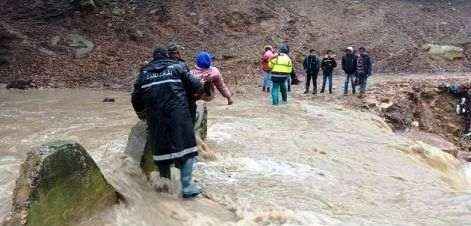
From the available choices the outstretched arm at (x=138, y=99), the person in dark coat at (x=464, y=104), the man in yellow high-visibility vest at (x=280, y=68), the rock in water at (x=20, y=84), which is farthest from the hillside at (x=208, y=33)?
the outstretched arm at (x=138, y=99)

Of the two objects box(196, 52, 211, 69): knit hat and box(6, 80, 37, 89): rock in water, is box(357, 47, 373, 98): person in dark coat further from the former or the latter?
box(6, 80, 37, 89): rock in water

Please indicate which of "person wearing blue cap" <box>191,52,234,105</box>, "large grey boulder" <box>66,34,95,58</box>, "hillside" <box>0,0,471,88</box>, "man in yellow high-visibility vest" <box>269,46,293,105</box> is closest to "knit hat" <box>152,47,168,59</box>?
"person wearing blue cap" <box>191,52,234,105</box>

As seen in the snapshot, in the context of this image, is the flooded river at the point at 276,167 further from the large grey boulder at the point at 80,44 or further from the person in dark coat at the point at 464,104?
the large grey boulder at the point at 80,44

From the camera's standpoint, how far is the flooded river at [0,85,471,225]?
6.85m

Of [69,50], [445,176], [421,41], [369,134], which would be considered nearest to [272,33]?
[421,41]

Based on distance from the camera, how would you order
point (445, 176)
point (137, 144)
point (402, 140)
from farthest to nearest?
point (402, 140) → point (445, 176) → point (137, 144)

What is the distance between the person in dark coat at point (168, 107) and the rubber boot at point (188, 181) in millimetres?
17

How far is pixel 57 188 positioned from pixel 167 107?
1449 millimetres

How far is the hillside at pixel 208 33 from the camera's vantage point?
71.6 ft

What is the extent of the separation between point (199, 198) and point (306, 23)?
20007mm

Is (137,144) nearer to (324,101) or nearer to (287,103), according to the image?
(287,103)

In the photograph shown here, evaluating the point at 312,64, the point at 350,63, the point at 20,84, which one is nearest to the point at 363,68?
the point at 350,63

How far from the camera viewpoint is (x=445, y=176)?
10.8 meters

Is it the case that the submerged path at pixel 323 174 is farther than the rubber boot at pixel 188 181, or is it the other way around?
the submerged path at pixel 323 174
